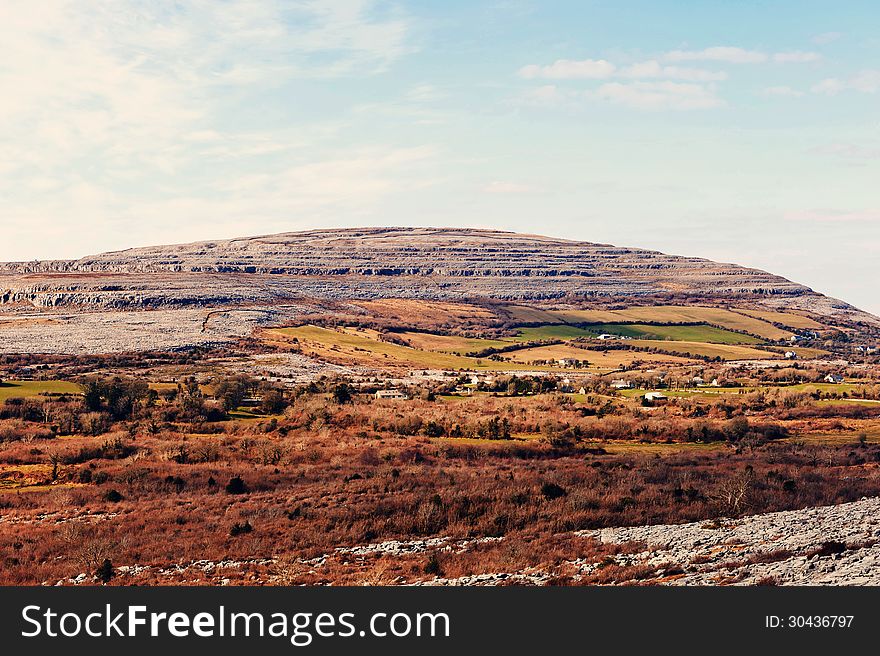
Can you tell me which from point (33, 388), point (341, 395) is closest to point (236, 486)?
point (341, 395)

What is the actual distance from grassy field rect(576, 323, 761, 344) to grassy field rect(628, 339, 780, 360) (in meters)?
7.85

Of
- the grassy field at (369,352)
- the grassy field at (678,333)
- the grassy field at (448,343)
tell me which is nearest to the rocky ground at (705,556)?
the grassy field at (369,352)

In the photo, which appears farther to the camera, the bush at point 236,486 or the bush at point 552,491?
the bush at point 236,486

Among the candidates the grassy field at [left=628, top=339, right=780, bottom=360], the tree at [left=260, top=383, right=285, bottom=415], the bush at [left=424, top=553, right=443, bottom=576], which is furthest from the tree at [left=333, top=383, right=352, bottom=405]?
the grassy field at [left=628, top=339, right=780, bottom=360]

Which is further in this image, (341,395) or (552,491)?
(341,395)

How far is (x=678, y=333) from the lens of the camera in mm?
180750

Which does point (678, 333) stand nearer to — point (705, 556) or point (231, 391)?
point (231, 391)

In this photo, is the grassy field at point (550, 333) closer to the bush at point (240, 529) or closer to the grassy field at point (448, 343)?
the grassy field at point (448, 343)

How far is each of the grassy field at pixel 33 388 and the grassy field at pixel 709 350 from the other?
110 meters

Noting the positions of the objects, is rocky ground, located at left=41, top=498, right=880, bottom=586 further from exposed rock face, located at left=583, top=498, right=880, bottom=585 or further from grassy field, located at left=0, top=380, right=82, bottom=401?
grassy field, located at left=0, top=380, right=82, bottom=401

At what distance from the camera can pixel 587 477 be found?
38469mm

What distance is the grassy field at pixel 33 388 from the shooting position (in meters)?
71.4

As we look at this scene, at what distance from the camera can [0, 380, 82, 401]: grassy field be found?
71431 mm

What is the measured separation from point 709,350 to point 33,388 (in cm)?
12428
